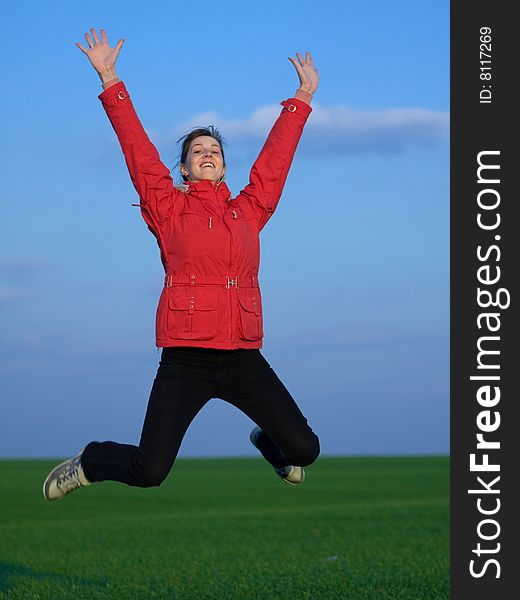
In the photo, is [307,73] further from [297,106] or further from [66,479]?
[66,479]

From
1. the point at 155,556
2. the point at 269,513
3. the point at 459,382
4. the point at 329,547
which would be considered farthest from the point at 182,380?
the point at 269,513

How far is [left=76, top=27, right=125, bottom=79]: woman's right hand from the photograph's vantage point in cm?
876

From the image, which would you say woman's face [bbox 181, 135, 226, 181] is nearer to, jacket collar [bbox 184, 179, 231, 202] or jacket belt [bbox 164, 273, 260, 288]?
jacket collar [bbox 184, 179, 231, 202]

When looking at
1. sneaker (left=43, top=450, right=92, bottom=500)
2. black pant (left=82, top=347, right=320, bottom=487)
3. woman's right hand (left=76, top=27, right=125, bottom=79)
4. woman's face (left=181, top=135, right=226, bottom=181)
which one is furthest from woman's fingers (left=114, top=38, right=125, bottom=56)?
sneaker (left=43, top=450, right=92, bottom=500)

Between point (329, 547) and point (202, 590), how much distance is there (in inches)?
189

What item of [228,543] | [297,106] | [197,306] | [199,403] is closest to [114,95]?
[297,106]

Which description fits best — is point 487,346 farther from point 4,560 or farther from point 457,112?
point 4,560

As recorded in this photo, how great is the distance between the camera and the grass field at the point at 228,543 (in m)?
12.0

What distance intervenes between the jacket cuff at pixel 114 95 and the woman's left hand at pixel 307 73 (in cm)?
161

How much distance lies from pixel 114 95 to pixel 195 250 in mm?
1424

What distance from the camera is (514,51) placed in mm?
9656

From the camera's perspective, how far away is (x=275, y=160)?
9.01 m

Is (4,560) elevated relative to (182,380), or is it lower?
lower

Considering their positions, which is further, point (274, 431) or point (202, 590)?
point (202, 590)
